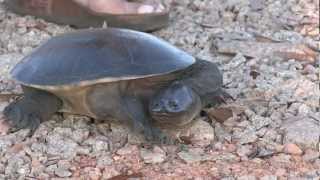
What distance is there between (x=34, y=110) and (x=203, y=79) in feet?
1.83

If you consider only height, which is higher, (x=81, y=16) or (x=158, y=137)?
(x=81, y=16)

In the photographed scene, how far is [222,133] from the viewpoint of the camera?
7.34 feet

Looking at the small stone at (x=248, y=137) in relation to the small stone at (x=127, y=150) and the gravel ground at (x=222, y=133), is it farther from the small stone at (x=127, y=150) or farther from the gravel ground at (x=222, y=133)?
the small stone at (x=127, y=150)

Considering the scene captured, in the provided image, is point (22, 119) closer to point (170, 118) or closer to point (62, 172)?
point (62, 172)

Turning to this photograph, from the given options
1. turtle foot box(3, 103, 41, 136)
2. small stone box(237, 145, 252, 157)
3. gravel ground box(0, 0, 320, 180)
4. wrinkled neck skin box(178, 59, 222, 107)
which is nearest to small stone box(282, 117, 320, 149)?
gravel ground box(0, 0, 320, 180)

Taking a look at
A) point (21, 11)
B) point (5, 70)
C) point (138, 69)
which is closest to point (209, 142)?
point (138, 69)

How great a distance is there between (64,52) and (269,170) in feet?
2.40

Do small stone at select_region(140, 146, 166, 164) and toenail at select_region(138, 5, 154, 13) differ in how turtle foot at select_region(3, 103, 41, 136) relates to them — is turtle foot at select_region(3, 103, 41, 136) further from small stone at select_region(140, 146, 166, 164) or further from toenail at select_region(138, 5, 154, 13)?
toenail at select_region(138, 5, 154, 13)

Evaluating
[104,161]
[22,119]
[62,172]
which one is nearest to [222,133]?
[104,161]

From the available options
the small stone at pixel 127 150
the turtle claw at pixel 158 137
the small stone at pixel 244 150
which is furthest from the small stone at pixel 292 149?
the small stone at pixel 127 150

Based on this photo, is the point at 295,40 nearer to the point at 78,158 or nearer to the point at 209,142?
the point at 209,142

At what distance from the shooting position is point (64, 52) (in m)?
2.17

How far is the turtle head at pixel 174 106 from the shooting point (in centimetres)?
209

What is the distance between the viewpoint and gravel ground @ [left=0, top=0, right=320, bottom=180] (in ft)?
6.69
